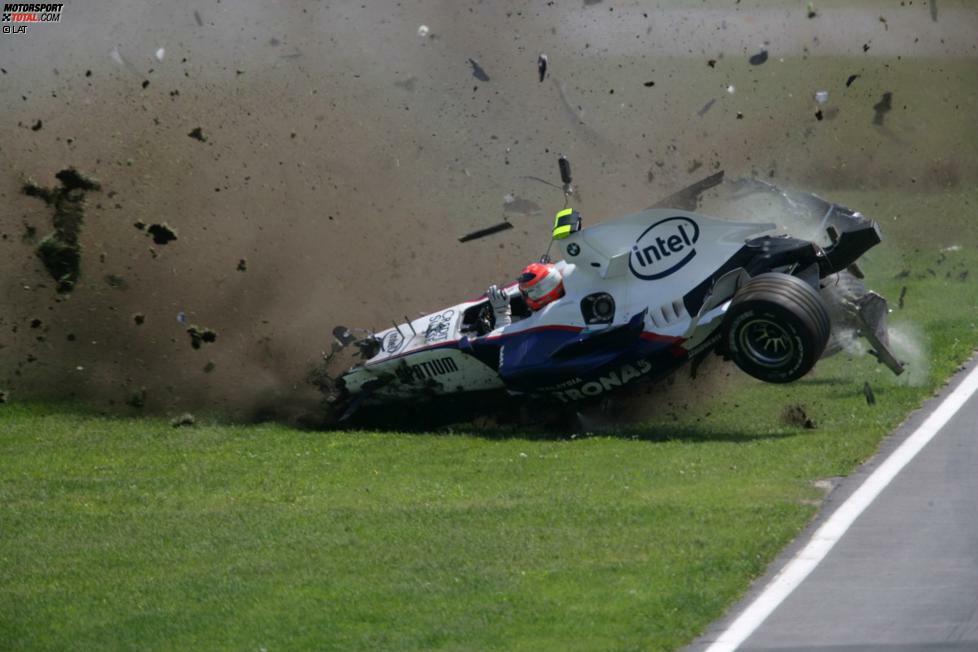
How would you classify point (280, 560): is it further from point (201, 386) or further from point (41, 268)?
point (41, 268)

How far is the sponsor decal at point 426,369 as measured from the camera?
18234mm

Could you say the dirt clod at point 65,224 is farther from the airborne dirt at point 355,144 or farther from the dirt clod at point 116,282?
the dirt clod at point 116,282

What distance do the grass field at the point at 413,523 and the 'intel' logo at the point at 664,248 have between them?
5.94 feet

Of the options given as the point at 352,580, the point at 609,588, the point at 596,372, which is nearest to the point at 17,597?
the point at 352,580

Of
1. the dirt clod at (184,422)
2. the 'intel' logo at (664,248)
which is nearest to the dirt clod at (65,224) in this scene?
the dirt clod at (184,422)

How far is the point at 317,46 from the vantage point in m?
27.8

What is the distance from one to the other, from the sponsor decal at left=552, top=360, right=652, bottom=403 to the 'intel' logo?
963mm

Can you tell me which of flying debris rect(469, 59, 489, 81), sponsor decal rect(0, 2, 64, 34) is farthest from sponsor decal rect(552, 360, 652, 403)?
sponsor decal rect(0, 2, 64, 34)

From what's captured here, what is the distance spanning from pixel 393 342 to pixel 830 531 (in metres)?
7.82

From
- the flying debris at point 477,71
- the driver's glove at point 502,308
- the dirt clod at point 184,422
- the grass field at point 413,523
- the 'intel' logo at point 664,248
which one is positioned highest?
the flying debris at point 477,71

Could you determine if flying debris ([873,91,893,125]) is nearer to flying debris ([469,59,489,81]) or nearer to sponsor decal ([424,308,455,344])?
flying debris ([469,59,489,81])

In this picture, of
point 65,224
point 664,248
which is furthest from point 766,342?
point 65,224

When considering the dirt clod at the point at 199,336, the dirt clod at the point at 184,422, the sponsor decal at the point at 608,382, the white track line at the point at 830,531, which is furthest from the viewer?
the dirt clod at the point at 199,336

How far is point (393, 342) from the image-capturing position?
62.1 ft
